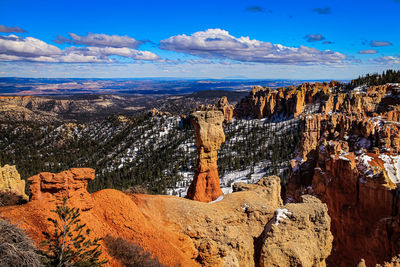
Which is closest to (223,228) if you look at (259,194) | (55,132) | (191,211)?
(191,211)

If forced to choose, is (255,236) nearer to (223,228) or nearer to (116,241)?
(223,228)

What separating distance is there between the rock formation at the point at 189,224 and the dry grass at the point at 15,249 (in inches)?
43.9

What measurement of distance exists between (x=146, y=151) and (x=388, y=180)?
87710mm

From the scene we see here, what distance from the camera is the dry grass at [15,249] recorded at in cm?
667

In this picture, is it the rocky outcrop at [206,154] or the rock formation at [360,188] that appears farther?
the rocky outcrop at [206,154]

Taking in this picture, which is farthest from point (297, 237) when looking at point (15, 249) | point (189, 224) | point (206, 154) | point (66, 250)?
point (206, 154)

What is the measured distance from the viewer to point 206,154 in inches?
1001

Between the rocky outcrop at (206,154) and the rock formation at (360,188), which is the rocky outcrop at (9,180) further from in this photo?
the rock formation at (360,188)

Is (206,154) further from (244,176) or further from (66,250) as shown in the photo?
(244,176)

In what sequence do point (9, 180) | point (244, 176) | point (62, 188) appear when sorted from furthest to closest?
1. point (244, 176)
2. point (9, 180)
3. point (62, 188)

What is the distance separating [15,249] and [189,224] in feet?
26.3

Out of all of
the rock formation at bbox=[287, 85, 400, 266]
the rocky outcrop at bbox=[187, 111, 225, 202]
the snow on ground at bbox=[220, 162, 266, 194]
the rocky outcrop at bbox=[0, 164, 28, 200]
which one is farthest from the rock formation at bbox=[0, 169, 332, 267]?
the snow on ground at bbox=[220, 162, 266, 194]

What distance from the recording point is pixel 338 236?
24.1m

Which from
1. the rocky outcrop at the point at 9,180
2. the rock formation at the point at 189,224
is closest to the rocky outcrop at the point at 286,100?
the rock formation at the point at 189,224
